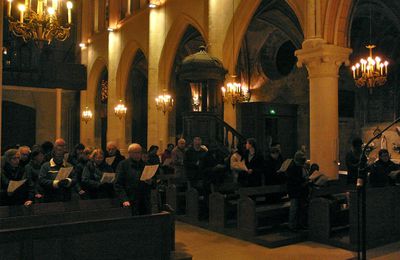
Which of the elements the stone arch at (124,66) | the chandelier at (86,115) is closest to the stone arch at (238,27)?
the stone arch at (124,66)

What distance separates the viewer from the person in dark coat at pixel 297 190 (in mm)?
6930

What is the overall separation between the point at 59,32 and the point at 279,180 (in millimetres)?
5227

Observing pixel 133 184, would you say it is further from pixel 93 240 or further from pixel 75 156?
pixel 75 156

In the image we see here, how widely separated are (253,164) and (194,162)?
128cm

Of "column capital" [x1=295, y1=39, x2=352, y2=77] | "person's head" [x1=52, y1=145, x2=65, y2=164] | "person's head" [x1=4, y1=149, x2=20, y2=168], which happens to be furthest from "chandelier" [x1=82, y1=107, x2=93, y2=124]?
"person's head" [x1=4, y1=149, x2=20, y2=168]

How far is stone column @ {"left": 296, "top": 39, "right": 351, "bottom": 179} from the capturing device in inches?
417

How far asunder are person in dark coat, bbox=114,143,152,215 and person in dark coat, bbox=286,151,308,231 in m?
2.57

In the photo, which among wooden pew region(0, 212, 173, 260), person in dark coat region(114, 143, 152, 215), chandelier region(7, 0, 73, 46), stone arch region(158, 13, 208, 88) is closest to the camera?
wooden pew region(0, 212, 173, 260)

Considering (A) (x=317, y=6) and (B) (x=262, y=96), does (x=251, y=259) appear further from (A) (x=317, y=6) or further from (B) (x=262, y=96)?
(B) (x=262, y=96)

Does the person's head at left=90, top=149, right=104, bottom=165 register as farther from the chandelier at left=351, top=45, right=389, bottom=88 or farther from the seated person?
the chandelier at left=351, top=45, right=389, bottom=88

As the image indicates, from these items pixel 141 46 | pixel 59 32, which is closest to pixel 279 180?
pixel 59 32

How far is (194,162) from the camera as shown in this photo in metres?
8.66

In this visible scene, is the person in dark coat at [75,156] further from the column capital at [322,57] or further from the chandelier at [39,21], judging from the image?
the column capital at [322,57]

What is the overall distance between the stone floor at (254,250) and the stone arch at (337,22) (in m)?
5.83
